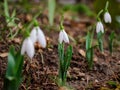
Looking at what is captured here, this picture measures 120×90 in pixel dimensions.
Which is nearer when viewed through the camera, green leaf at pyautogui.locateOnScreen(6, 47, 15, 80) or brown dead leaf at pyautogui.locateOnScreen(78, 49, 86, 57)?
green leaf at pyautogui.locateOnScreen(6, 47, 15, 80)

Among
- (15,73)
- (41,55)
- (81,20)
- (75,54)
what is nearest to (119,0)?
(81,20)

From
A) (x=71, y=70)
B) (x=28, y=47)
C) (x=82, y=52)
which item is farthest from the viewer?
Answer: (x=82, y=52)

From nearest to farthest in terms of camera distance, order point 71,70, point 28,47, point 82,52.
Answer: point 28,47, point 71,70, point 82,52

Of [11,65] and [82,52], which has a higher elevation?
[82,52]

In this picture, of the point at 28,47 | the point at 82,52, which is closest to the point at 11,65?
the point at 28,47

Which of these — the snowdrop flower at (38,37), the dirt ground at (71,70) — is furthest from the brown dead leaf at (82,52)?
the snowdrop flower at (38,37)

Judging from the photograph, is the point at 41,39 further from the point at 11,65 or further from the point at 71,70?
the point at 71,70

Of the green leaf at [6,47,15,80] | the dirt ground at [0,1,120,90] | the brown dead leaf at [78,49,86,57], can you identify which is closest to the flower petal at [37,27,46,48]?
the green leaf at [6,47,15,80]

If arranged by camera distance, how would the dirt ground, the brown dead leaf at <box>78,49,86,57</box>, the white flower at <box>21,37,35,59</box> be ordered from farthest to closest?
the brown dead leaf at <box>78,49,86,57</box>
the dirt ground
the white flower at <box>21,37,35,59</box>

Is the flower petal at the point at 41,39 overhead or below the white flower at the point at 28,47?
overhead

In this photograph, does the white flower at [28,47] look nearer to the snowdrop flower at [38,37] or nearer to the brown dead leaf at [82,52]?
the snowdrop flower at [38,37]

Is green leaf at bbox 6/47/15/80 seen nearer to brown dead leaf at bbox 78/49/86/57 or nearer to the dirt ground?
the dirt ground
